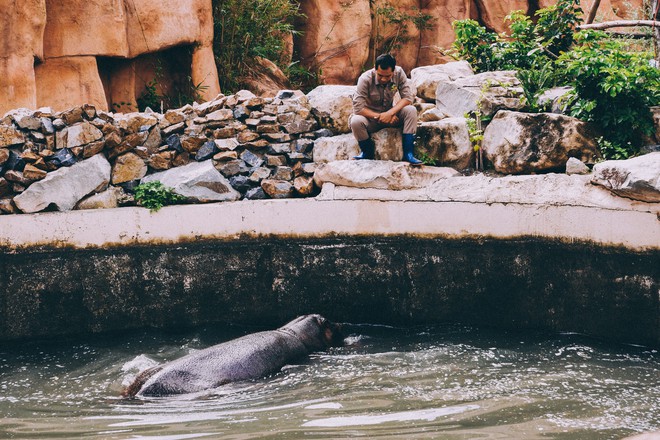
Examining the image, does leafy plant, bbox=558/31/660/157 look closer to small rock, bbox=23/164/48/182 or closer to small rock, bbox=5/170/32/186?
small rock, bbox=23/164/48/182

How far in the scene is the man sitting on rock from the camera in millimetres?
8164

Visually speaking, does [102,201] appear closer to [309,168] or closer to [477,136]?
[309,168]

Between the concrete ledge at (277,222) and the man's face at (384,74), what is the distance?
1.41m

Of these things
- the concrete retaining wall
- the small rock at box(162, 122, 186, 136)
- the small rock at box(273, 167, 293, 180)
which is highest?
the small rock at box(162, 122, 186, 136)

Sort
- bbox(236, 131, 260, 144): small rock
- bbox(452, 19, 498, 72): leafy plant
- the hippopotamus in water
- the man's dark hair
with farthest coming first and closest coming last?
1. bbox(452, 19, 498, 72): leafy plant
2. bbox(236, 131, 260, 144): small rock
3. the man's dark hair
4. the hippopotamus in water

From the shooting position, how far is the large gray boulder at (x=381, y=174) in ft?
26.6

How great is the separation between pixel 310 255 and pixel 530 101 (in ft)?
10.2

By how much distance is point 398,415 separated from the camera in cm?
509

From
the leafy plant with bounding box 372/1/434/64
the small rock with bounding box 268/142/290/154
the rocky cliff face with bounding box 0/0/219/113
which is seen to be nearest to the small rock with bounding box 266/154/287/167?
the small rock with bounding box 268/142/290/154

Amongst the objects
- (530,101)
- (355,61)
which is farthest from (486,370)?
(355,61)

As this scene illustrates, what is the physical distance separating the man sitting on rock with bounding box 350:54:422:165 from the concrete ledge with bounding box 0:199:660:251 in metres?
0.72

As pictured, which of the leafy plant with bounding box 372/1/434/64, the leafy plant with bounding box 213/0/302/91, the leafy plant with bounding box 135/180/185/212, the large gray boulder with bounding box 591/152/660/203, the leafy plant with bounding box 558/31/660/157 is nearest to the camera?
the large gray boulder with bounding box 591/152/660/203

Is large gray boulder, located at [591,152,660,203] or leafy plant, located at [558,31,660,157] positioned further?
leafy plant, located at [558,31,660,157]

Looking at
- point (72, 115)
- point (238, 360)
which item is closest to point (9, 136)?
point (72, 115)
